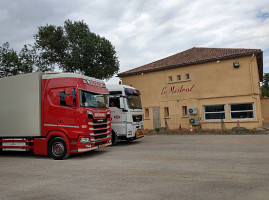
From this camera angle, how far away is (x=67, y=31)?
33.3 m

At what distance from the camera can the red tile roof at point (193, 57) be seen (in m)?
18.5

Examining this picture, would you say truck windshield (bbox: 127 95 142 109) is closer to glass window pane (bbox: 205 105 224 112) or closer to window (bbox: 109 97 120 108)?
window (bbox: 109 97 120 108)

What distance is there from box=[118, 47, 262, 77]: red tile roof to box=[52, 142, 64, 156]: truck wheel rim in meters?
14.0

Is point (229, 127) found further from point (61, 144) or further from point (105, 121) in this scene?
point (61, 144)

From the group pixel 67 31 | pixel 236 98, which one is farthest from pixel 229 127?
pixel 67 31

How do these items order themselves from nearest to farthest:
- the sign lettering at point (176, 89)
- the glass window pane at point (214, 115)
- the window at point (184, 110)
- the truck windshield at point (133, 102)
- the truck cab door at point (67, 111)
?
1. the truck cab door at point (67, 111)
2. the truck windshield at point (133, 102)
3. the glass window pane at point (214, 115)
4. the sign lettering at point (176, 89)
5. the window at point (184, 110)

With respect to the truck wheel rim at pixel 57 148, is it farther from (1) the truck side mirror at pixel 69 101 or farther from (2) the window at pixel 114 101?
(2) the window at pixel 114 101

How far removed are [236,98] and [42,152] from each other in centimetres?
1477

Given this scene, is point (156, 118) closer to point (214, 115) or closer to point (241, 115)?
point (214, 115)

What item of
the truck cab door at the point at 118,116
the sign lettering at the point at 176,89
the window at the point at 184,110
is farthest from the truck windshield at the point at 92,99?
the window at the point at 184,110

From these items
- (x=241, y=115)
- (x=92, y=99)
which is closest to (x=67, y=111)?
(x=92, y=99)

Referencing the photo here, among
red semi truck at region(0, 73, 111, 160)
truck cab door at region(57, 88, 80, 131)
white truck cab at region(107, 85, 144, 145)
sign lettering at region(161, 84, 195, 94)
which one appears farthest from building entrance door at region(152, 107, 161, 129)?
truck cab door at region(57, 88, 80, 131)

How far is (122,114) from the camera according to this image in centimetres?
1220

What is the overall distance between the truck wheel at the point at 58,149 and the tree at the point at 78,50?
22631 millimetres
